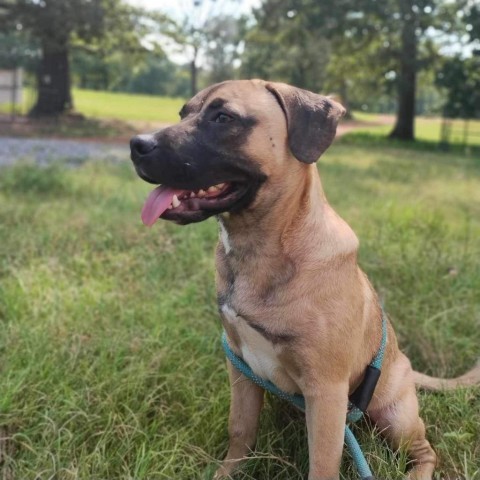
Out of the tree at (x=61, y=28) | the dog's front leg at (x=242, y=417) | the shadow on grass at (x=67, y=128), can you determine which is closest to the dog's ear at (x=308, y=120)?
the dog's front leg at (x=242, y=417)

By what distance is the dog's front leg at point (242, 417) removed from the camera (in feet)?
7.70

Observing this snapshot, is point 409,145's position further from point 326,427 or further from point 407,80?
point 326,427

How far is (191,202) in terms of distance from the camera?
77.4 inches

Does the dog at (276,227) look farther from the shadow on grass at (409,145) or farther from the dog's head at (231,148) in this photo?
the shadow on grass at (409,145)

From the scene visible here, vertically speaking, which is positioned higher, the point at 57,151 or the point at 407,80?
the point at 407,80

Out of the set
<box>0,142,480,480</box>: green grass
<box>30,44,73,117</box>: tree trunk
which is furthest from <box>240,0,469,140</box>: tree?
<box>0,142,480,480</box>: green grass

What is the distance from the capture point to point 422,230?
5070 mm

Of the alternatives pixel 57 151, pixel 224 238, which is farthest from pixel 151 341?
pixel 57 151

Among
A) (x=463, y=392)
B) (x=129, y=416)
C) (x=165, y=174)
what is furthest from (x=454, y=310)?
(x=165, y=174)

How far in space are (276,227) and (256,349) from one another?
44cm

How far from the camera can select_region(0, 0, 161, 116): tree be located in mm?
16250

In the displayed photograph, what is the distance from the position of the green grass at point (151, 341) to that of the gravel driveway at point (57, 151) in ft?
13.5

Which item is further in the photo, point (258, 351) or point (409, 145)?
point (409, 145)

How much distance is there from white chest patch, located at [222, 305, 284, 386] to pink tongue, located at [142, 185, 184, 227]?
16.6 inches
